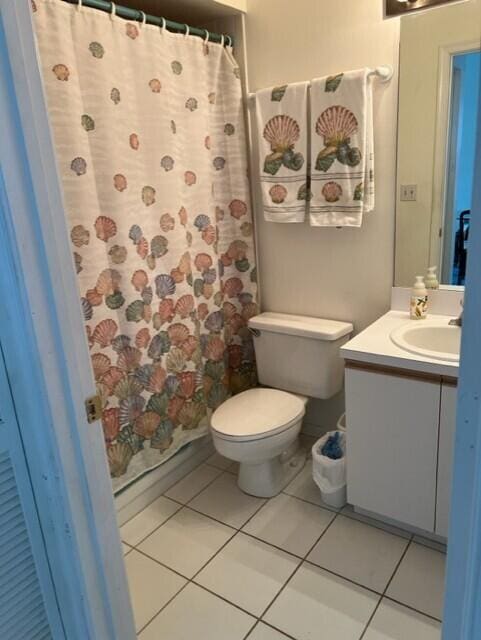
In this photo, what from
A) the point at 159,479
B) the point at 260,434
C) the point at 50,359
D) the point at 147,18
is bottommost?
the point at 159,479

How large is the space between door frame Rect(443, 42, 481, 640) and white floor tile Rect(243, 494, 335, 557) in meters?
1.19

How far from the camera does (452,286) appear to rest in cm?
193

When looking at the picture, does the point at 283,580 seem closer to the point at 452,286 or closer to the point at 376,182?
the point at 452,286

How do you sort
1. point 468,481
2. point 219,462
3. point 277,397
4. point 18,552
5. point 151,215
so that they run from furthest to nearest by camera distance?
1. point 219,462
2. point 277,397
3. point 151,215
4. point 18,552
5. point 468,481

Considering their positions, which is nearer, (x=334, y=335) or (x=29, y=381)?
(x=29, y=381)

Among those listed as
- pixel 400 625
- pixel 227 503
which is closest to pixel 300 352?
pixel 227 503

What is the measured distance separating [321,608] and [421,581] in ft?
1.24

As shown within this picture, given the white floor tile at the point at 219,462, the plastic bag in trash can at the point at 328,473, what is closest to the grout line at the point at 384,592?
the plastic bag in trash can at the point at 328,473

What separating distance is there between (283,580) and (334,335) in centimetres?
99

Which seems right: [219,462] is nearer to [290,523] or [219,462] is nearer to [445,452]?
[290,523]

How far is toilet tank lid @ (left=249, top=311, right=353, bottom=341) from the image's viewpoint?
211 centimetres

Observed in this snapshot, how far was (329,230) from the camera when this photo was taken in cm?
217

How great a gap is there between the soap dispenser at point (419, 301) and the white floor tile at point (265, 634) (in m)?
1.26

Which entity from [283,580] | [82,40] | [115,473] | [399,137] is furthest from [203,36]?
[283,580]
